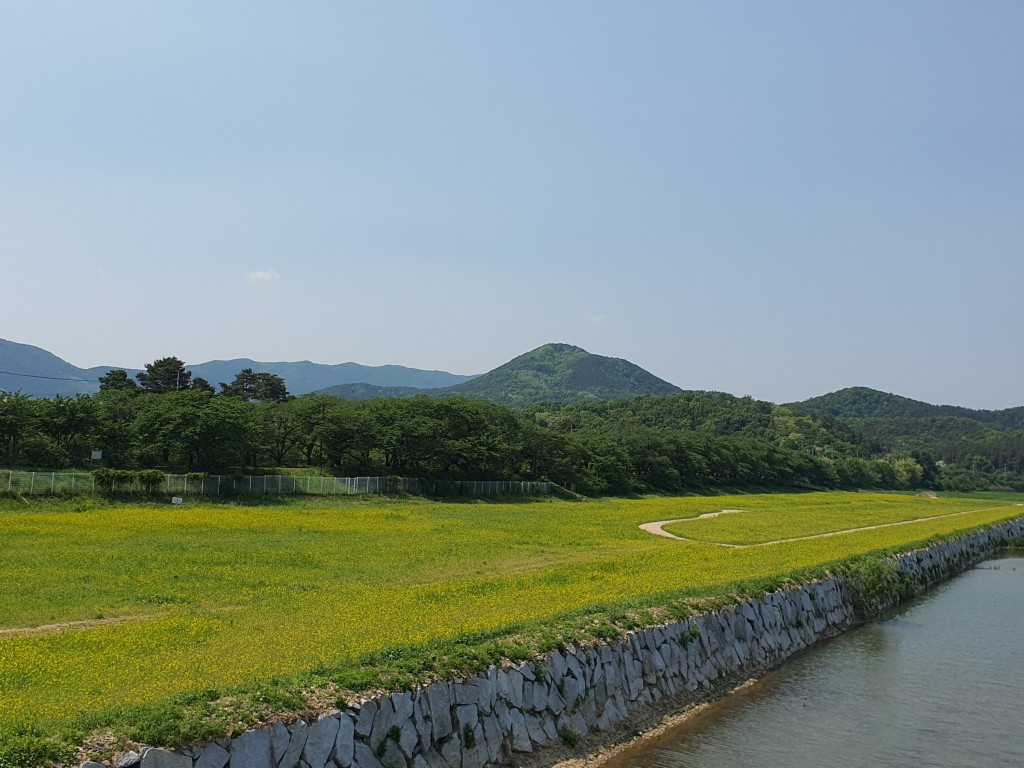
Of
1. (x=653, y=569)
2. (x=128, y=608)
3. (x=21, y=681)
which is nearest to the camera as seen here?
(x=21, y=681)

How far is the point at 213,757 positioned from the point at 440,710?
4267mm

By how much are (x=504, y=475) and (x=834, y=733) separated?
73809 millimetres

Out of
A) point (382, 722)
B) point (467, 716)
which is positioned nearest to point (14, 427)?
point (467, 716)

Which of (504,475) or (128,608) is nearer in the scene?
(128,608)

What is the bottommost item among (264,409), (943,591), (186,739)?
(943,591)

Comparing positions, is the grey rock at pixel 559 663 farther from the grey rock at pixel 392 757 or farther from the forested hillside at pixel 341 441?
the forested hillside at pixel 341 441

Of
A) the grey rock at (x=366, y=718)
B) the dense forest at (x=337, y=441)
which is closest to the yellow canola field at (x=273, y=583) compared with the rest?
the grey rock at (x=366, y=718)

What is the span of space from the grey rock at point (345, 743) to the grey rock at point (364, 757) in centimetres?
11

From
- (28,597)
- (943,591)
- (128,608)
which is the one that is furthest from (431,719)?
(943,591)

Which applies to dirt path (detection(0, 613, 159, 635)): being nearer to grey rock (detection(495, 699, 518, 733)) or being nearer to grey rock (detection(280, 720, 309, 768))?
grey rock (detection(280, 720, 309, 768))

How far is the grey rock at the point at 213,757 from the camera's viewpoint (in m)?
11.0

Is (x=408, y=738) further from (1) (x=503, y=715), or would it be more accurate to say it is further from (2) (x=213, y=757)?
(2) (x=213, y=757)

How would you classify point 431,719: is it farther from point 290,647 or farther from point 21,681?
point 21,681

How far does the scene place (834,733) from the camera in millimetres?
18703
